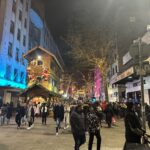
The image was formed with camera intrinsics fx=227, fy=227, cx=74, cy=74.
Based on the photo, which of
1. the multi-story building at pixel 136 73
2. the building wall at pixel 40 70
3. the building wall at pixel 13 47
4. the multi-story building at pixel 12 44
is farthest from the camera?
the building wall at pixel 40 70

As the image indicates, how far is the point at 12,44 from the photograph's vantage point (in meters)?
37.2

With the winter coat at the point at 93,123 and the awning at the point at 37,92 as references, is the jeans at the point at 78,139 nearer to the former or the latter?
the winter coat at the point at 93,123

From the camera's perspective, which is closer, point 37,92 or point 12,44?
point 37,92

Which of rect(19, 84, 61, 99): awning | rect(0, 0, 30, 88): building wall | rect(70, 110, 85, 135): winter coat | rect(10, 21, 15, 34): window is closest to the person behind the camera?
rect(70, 110, 85, 135): winter coat

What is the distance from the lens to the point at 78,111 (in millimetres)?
7691

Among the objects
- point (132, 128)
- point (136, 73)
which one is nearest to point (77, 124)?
point (132, 128)

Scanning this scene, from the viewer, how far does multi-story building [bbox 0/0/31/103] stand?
1304 inches

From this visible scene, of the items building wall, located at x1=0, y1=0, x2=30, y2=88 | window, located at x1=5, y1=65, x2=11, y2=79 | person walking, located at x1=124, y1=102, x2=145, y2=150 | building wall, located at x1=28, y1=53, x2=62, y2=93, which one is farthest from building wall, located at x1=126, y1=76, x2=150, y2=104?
person walking, located at x1=124, y1=102, x2=145, y2=150

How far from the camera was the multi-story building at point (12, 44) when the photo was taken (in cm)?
3312

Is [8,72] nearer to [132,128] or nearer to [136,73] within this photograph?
[136,73]

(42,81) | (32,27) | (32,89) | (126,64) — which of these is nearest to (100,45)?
(126,64)

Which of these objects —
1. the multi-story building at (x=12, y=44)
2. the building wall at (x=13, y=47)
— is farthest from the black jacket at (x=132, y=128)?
the building wall at (x=13, y=47)

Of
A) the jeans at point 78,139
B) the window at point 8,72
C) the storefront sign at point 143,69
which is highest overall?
the window at point 8,72

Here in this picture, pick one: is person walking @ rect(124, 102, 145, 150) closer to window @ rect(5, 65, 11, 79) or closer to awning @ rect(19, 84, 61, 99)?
awning @ rect(19, 84, 61, 99)
